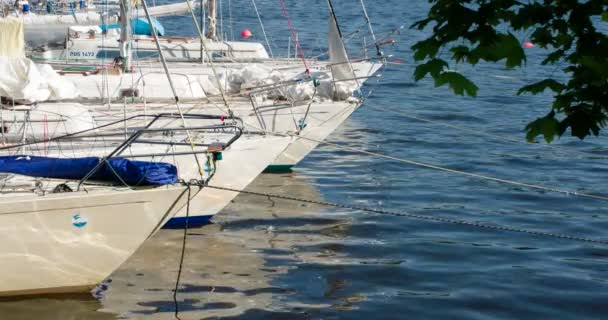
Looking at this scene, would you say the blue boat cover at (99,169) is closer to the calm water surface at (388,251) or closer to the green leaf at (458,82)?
the calm water surface at (388,251)

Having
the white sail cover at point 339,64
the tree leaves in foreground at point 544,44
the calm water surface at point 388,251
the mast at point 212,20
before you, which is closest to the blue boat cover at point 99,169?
the calm water surface at point 388,251

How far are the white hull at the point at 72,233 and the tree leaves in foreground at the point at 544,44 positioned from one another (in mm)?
7122

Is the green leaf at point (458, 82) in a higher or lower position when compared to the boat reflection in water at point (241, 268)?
higher

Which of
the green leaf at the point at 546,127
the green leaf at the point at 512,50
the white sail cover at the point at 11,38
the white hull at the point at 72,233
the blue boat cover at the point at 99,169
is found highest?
the green leaf at the point at 512,50

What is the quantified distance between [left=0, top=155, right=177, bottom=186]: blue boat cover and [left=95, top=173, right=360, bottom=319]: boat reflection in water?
1.61 m

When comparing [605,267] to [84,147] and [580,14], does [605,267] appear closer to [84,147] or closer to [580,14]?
[84,147]

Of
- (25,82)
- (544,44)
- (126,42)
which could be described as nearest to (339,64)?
(126,42)

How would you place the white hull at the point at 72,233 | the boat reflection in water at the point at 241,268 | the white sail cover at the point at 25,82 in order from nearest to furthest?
1. the white hull at the point at 72,233
2. the boat reflection in water at the point at 241,268
3. the white sail cover at the point at 25,82

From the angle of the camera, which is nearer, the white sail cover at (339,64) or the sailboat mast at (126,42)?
the white sail cover at (339,64)

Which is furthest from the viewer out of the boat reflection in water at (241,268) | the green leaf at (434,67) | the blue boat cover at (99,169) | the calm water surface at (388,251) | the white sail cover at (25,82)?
the white sail cover at (25,82)

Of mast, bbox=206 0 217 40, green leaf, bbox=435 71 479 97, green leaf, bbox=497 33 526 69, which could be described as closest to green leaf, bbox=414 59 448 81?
green leaf, bbox=435 71 479 97

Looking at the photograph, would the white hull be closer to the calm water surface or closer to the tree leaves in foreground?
the calm water surface

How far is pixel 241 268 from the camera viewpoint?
50.5 ft

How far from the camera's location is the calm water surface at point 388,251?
1388 cm
